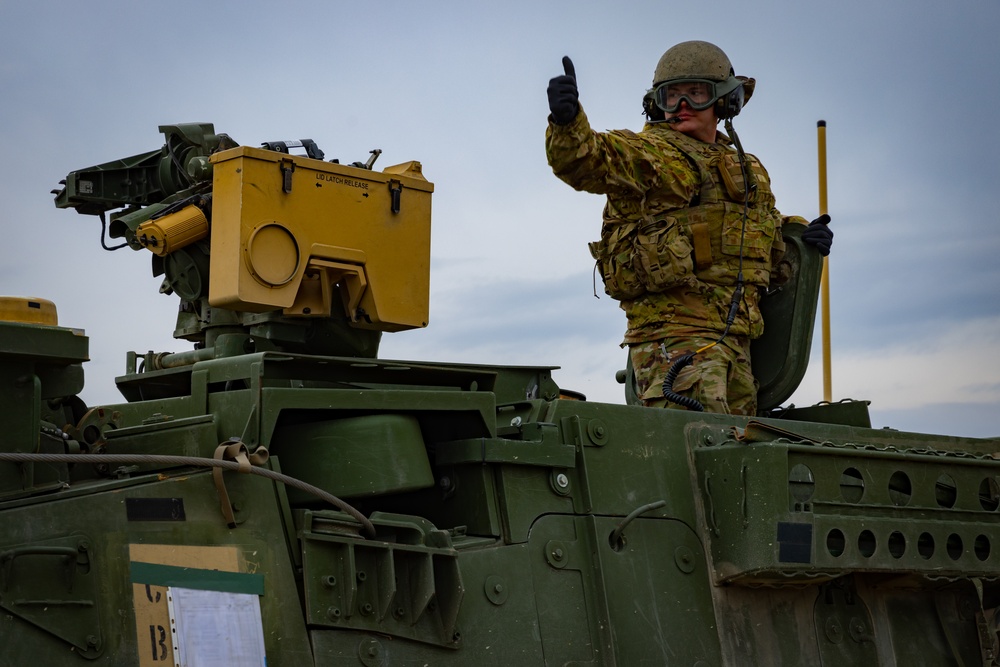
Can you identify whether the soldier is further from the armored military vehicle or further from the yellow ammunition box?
the yellow ammunition box

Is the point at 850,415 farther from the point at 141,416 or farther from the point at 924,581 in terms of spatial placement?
the point at 141,416

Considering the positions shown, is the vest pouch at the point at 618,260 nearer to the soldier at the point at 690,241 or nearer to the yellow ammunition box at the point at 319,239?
the soldier at the point at 690,241

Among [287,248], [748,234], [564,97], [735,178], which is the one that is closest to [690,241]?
[748,234]

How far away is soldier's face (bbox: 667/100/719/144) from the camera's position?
25.1 ft

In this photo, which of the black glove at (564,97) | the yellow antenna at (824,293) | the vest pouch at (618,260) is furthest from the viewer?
the yellow antenna at (824,293)

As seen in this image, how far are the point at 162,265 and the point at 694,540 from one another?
2.75 metres

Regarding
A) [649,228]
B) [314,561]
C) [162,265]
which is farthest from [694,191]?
[314,561]

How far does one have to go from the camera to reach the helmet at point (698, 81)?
25.1ft

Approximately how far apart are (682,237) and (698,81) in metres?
1.00

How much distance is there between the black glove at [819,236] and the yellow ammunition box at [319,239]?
94.1 inches

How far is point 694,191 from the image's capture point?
733cm

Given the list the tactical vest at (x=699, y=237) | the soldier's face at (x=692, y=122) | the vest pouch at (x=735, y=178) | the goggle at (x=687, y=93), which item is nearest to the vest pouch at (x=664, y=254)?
the tactical vest at (x=699, y=237)


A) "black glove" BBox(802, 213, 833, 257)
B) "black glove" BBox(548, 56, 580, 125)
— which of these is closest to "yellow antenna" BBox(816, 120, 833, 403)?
"black glove" BBox(802, 213, 833, 257)

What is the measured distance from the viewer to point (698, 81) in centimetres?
762
